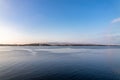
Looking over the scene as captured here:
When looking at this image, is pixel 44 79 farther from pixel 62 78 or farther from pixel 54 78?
pixel 62 78

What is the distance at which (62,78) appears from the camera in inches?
498

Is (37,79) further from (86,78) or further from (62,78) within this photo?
(86,78)

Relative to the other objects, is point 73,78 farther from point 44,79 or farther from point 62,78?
point 44,79

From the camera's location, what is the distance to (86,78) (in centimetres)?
1265

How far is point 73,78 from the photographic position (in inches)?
498

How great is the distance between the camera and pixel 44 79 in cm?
1234

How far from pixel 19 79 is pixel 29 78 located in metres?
1.10

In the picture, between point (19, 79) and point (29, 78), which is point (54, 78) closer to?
point (29, 78)

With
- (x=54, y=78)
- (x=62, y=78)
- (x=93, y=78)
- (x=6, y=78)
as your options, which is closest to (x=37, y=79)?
(x=54, y=78)

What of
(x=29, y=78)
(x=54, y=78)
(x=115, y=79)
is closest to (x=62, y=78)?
(x=54, y=78)

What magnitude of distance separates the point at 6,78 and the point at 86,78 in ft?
30.6

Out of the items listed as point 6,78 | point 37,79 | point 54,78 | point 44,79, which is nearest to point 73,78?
point 54,78

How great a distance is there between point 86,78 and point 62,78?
111 inches

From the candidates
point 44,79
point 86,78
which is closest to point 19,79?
point 44,79
